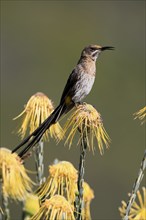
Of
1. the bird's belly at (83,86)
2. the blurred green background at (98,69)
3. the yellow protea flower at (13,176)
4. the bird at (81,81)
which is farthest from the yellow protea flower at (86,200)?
the blurred green background at (98,69)

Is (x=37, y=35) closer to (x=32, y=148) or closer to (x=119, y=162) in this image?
(x=119, y=162)

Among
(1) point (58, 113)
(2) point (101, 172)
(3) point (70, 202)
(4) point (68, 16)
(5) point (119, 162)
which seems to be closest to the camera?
(3) point (70, 202)

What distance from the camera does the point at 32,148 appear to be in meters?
4.10

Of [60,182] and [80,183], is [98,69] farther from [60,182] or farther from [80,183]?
[80,183]

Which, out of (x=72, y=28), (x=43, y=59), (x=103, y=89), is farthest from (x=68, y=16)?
(x=103, y=89)

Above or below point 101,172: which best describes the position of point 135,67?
above

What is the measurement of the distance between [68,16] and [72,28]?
1.09 meters

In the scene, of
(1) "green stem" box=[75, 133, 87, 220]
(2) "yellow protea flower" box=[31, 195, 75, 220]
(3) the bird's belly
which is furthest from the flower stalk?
(3) the bird's belly

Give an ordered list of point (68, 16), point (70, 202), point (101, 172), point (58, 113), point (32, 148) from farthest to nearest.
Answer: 1. point (68, 16)
2. point (101, 172)
3. point (58, 113)
4. point (32, 148)
5. point (70, 202)

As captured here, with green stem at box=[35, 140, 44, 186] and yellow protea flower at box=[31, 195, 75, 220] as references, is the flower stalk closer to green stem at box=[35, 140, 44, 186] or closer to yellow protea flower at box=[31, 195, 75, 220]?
green stem at box=[35, 140, 44, 186]

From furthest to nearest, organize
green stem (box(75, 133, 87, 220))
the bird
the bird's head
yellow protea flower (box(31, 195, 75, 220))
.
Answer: the bird's head
the bird
green stem (box(75, 133, 87, 220))
yellow protea flower (box(31, 195, 75, 220))

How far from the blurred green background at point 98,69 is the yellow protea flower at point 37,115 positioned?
1253 cm

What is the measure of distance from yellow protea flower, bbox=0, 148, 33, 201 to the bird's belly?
1787 millimetres

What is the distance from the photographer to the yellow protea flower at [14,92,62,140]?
13.6 ft
